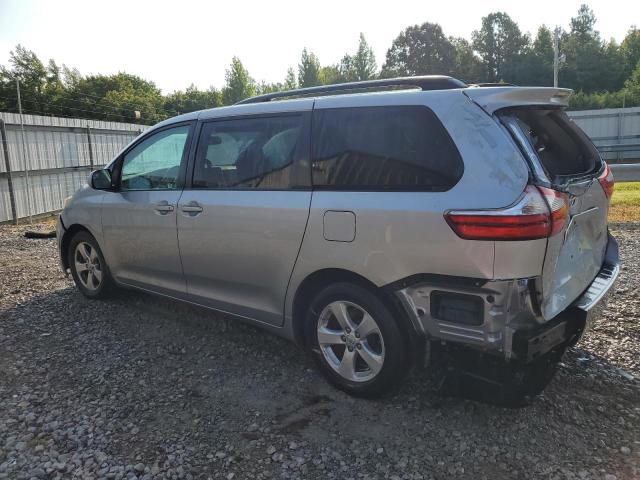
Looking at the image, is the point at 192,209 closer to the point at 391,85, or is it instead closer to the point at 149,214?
the point at 149,214

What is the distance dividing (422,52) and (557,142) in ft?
261

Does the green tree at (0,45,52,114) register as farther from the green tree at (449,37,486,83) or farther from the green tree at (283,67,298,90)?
the green tree at (449,37,486,83)

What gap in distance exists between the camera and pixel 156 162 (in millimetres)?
4336

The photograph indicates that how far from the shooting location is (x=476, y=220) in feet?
8.13

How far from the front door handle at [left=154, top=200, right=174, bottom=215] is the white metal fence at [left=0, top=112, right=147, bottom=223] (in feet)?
27.6

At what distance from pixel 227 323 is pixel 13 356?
5.35 feet

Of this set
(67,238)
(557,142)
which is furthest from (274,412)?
(67,238)

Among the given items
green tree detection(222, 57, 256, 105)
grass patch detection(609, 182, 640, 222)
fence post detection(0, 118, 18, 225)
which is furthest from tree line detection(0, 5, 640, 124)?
fence post detection(0, 118, 18, 225)

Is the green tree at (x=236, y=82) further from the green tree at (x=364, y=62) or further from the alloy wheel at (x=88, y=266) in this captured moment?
the alloy wheel at (x=88, y=266)

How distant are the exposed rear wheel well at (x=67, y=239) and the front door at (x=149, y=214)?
21.5 inches

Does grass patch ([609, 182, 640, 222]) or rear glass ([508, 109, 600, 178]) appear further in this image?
grass patch ([609, 182, 640, 222])

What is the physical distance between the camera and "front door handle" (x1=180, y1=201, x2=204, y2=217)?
377 centimetres

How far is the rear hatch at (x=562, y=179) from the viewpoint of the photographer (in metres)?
2.59

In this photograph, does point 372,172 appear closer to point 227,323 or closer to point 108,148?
point 227,323
